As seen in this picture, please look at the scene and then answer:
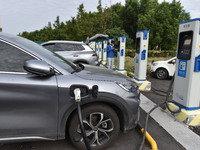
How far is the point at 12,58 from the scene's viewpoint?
7.60 feet

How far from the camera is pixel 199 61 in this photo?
3.46m

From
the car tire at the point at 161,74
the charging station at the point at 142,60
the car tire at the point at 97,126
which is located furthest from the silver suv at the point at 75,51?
the car tire at the point at 97,126

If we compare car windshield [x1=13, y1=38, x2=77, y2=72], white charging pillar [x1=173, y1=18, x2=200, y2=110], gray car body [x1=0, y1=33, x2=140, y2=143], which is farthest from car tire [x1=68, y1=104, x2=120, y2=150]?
white charging pillar [x1=173, y1=18, x2=200, y2=110]

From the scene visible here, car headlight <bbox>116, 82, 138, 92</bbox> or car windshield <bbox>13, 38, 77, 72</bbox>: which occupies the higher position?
car windshield <bbox>13, 38, 77, 72</bbox>

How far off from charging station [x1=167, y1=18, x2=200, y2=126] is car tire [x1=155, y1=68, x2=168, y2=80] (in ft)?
Answer: 14.5

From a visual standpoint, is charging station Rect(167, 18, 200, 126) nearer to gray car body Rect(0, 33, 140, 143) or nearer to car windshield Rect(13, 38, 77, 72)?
gray car body Rect(0, 33, 140, 143)

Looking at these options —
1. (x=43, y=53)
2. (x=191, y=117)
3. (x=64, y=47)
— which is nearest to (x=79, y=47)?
(x=64, y=47)

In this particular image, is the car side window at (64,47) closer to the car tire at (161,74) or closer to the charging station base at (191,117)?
the car tire at (161,74)

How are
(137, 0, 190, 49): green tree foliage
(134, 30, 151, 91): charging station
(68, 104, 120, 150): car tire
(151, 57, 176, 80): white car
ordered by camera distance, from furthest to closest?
(137, 0, 190, 49): green tree foliage → (151, 57, 176, 80): white car → (134, 30, 151, 91): charging station → (68, 104, 120, 150): car tire

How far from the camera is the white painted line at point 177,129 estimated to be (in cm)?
293

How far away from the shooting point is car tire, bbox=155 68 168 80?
26.7 feet

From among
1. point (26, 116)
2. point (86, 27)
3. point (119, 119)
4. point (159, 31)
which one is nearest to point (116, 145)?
point (119, 119)

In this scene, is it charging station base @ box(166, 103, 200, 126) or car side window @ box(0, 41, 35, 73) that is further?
charging station base @ box(166, 103, 200, 126)

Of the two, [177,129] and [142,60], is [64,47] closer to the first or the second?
[142,60]
